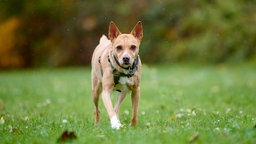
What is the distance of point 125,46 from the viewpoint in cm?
644

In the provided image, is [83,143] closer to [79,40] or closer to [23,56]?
[79,40]

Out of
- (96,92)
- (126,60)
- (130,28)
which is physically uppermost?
(130,28)

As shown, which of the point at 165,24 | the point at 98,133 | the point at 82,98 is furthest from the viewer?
the point at 165,24

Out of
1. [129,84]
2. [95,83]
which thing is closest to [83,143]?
[129,84]

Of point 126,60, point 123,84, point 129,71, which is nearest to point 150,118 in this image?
point 123,84

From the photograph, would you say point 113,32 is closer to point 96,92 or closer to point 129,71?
point 129,71

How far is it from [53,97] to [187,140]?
787 cm

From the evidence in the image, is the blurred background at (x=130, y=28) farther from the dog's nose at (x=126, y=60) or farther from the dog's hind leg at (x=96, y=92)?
the dog's nose at (x=126, y=60)

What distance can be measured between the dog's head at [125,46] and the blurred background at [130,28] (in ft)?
51.9

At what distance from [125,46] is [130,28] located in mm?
20833

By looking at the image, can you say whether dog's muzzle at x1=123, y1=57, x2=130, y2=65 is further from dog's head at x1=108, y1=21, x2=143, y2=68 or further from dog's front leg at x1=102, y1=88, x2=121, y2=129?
dog's front leg at x1=102, y1=88, x2=121, y2=129

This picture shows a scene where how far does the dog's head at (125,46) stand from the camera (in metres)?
6.29

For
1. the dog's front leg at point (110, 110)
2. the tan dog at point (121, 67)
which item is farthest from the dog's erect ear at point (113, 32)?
the dog's front leg at point (110, 110)

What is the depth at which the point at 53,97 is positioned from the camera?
12.1 meters
